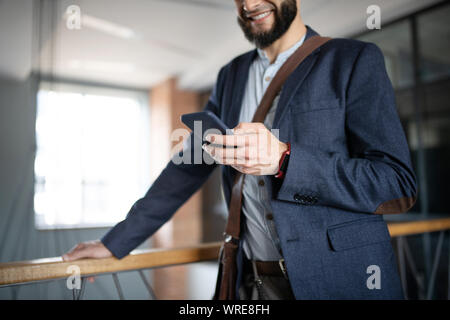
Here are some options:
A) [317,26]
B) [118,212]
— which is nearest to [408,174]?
[317,26]

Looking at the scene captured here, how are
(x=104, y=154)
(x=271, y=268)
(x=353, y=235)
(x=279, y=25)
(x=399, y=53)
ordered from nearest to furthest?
(x=353, y=235), (x=271, y=268), (x=279, y=25), (x=399, y=53), (x=104, y=154)

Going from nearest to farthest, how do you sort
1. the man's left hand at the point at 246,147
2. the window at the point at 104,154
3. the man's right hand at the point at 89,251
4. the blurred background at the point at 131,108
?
the man's left hand at the point at 246,147 → the man's right hand at the point at 89,251 → the blurred background at the point at 131,108 → the window at the point at 104,154

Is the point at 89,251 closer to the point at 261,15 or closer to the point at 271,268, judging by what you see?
the point at 271,268

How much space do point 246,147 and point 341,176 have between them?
23cm

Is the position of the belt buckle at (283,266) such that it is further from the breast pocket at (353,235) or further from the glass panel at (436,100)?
the glass panel at (436,100)

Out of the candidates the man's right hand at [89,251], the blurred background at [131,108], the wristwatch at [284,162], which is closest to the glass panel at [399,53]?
the blurred background at [131,108]

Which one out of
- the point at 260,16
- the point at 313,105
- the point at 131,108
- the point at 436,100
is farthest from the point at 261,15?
the point at 131,108

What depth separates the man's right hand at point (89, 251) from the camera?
3.12 ft

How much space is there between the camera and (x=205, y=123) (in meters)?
0.69

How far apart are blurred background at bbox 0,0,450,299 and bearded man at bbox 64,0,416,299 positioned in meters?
0.69

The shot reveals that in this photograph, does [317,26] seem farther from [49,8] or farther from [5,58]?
[5,58]

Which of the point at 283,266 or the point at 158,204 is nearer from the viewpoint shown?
the point at 283,266

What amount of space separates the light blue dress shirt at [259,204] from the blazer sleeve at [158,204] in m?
0.22

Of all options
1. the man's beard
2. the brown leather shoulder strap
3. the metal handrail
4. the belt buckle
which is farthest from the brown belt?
the man's beard
